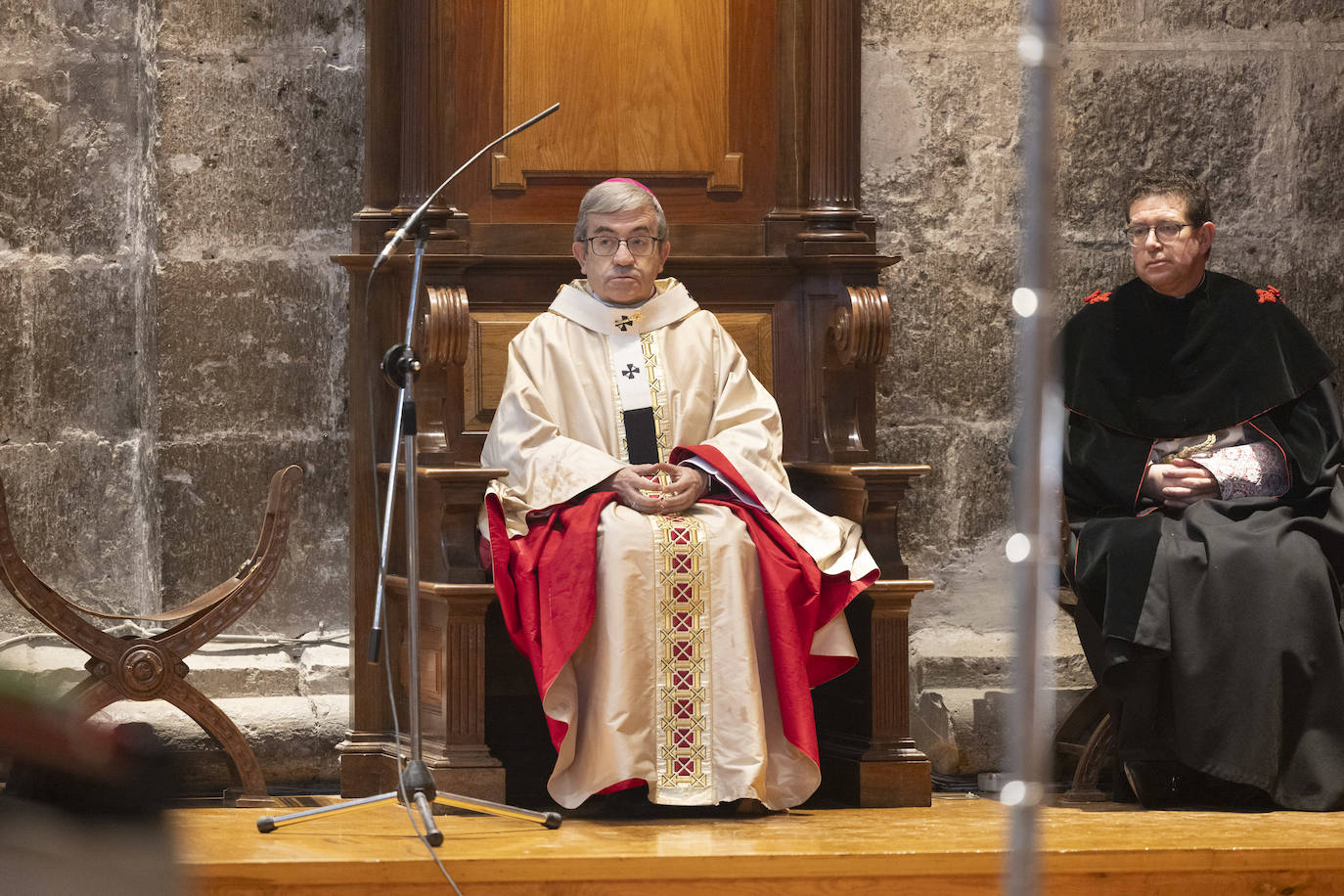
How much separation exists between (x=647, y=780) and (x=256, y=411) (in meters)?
2.02

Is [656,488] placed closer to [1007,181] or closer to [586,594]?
[586,594]

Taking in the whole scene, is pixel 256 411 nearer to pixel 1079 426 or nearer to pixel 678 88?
pixel 678 88

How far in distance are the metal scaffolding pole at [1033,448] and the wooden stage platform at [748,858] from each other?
2089 millimetres

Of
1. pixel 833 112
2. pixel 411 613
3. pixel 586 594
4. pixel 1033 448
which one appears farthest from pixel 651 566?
pixel 1033 448

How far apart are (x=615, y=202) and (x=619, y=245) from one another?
0.40 ft

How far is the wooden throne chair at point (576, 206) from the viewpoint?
15.5ft

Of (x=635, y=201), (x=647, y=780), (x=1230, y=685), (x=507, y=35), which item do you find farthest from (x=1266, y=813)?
(x=507, y=35)

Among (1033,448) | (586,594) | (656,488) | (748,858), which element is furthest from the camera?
(656,488)

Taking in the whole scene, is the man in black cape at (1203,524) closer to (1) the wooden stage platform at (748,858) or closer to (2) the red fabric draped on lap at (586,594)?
(1) the wooden stage platform at (748,858)

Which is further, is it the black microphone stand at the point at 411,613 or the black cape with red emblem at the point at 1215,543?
the black cape with red emblem at the point at 1215,543

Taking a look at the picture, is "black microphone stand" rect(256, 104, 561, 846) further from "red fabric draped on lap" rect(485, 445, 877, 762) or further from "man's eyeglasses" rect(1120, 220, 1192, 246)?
"man's eyeglasses" rect(1120, 220, 1192, 246)

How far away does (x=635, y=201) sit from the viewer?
4.67 metres

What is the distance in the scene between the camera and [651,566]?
427cm

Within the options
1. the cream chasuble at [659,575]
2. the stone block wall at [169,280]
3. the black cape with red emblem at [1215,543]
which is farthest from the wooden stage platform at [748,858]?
the stone block wall at [169,280]
